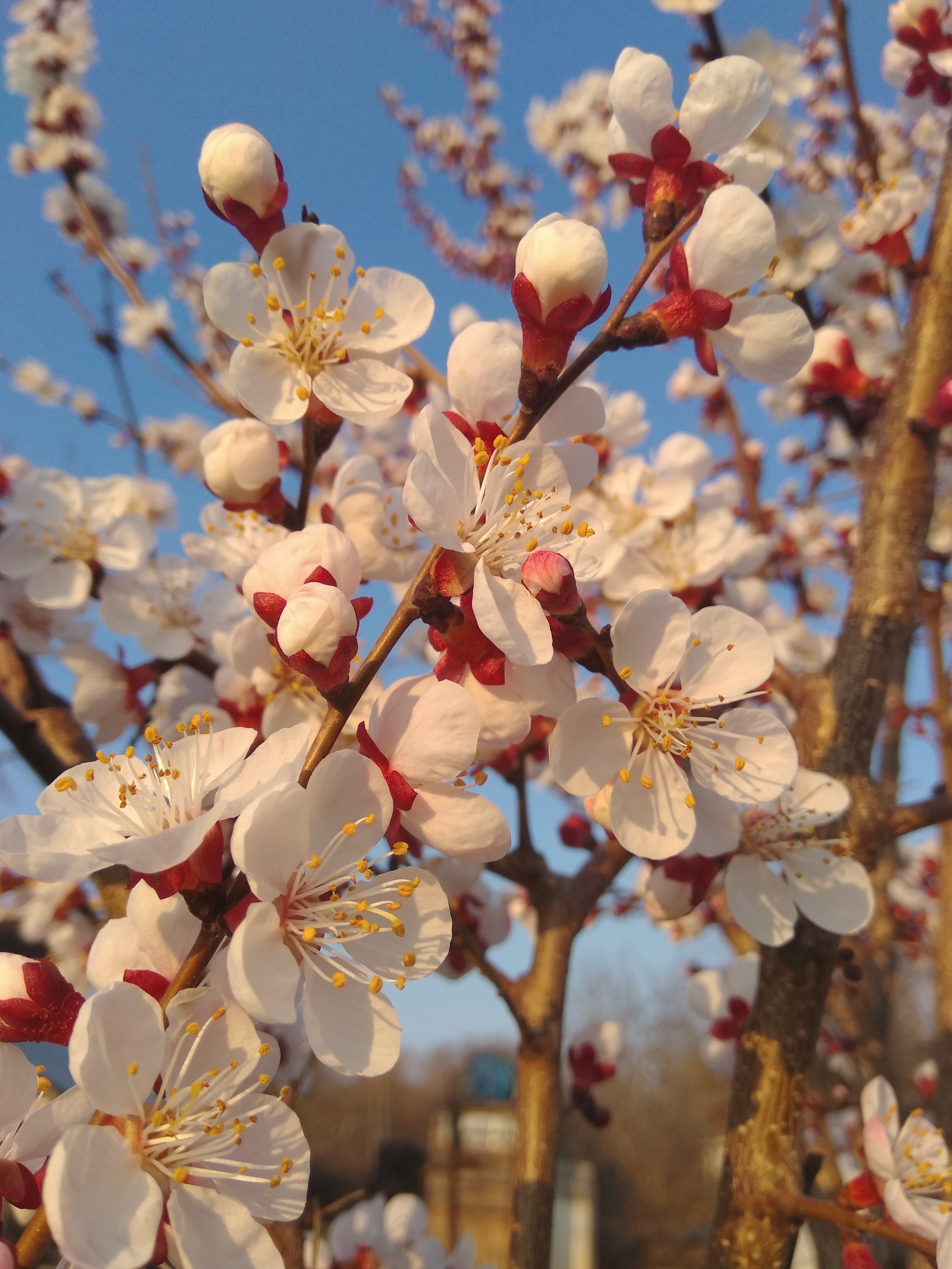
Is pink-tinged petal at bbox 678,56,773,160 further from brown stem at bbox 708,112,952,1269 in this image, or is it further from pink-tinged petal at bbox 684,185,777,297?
brown stem at bbox 708,112,952,1269

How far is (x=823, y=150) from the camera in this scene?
3.75 m

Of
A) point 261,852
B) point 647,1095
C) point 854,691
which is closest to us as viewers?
point 261,852

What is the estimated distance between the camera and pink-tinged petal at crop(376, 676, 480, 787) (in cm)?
82

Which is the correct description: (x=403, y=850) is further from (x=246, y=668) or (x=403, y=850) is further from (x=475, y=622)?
(x=246, y=668)

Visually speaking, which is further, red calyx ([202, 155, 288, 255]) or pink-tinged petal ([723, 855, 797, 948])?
pink-tinged petal ([723, 855, 797, 948])

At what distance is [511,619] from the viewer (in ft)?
2.68

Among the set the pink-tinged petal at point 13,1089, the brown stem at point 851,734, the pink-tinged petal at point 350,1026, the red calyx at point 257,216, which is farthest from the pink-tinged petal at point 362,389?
the brown stem at point 851,734

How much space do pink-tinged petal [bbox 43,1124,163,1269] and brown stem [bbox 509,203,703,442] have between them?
2.39ft

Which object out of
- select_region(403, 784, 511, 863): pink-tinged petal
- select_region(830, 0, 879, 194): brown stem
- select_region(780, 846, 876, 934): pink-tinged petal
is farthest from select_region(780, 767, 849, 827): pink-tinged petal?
select_region(830, 0, 879, 194): brown stem

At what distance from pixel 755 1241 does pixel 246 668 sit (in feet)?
3.46

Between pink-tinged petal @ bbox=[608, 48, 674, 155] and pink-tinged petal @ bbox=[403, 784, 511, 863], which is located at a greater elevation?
pink-tinged petal @ bbox=[608, 48, 674, 155]

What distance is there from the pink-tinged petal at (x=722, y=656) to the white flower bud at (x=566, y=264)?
1.28 ft

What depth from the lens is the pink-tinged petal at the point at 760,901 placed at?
1214 mm

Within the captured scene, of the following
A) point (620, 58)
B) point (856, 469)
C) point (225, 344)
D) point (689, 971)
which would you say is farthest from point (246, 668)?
point (225, 344)
